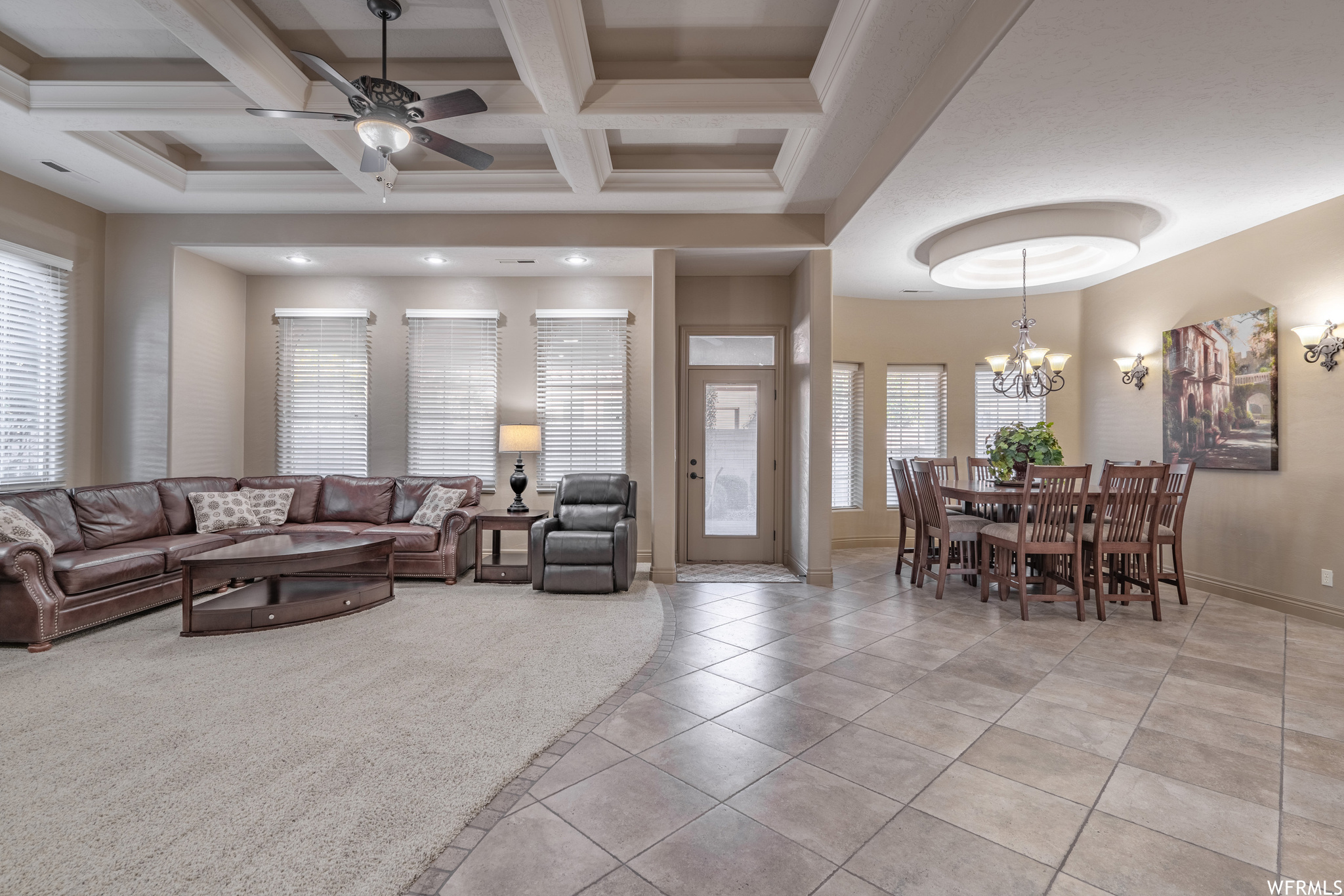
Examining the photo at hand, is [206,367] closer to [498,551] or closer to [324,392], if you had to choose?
[324,392]

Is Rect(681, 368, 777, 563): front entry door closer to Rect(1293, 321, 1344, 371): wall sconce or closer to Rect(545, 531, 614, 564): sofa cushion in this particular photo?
Rect(545, 531, 614, 564): sofa cushion

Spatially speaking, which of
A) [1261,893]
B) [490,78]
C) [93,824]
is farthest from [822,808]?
[490,78]

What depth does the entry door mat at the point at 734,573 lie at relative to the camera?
17.1 ft

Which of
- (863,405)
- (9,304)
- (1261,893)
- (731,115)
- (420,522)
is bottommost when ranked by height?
Answer: (1261,893)

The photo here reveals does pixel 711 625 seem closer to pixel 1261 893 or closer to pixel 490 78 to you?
pixel 1261 893

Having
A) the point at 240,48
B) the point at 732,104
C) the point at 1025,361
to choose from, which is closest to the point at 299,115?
the point at 240,48

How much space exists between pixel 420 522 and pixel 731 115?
402 cm

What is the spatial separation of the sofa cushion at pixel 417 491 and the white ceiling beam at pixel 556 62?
2961 millimetres

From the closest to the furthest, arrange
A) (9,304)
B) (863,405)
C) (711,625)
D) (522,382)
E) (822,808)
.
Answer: (822,808), (711,625), (9,304), (522,382), (863,405)

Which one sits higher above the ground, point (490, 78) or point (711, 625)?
point (490, 78)

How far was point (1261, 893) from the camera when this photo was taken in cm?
158

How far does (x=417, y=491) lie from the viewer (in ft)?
17.9

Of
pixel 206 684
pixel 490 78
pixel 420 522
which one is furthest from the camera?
pixel 420 522

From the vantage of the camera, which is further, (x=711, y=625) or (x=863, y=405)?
(x=863, y=405)
